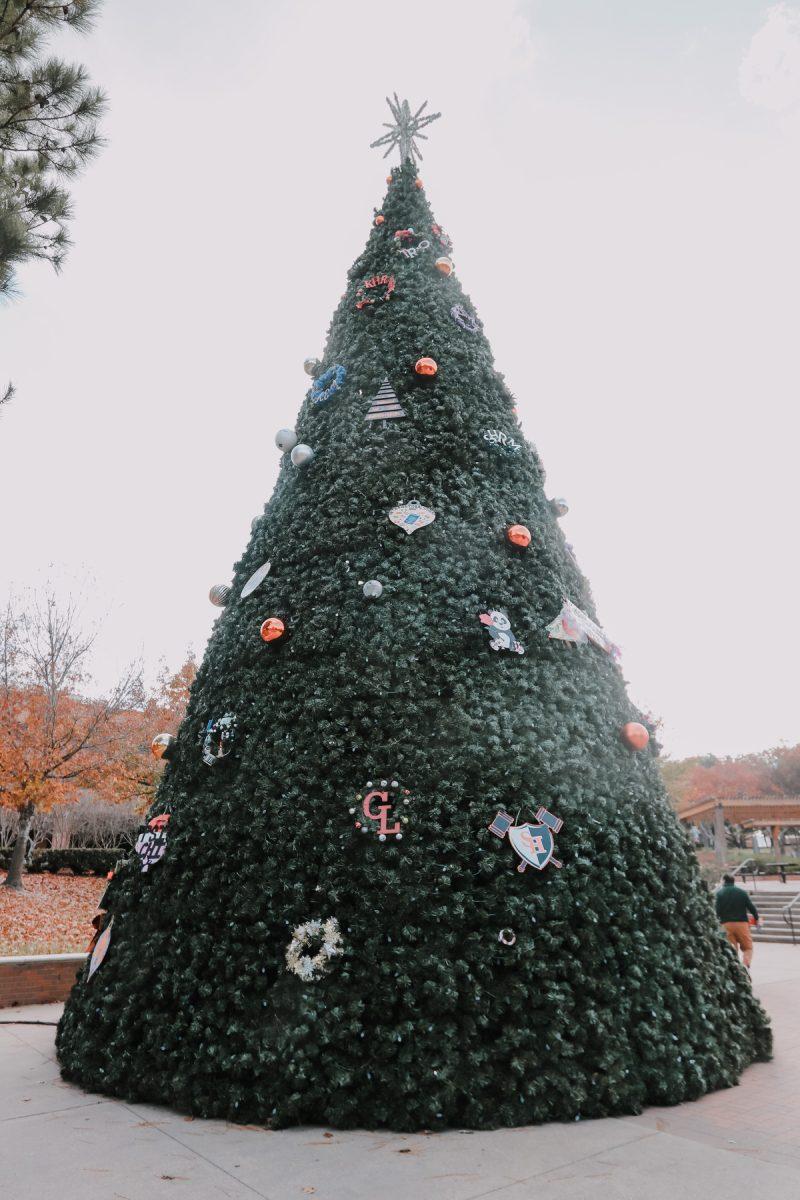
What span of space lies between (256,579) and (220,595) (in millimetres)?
568

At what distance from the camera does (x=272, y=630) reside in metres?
5.25

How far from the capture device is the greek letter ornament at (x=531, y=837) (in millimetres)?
4375

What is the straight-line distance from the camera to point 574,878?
14.5 feet

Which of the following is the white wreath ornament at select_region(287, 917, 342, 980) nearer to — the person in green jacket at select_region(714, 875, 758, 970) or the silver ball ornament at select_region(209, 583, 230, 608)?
the silver ball ornament at select_region(209, 583, 230, 608)

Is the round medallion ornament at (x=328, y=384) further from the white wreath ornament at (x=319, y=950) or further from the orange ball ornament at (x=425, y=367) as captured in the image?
the white wreath ornament at (x=319, y=950)

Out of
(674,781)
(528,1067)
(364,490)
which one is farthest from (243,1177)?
(674,781)

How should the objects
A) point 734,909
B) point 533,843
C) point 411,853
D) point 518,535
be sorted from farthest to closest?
point 734,909 < point 518,535 < point 533,843 < point 411,853

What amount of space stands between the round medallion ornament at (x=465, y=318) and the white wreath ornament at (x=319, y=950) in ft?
17.1

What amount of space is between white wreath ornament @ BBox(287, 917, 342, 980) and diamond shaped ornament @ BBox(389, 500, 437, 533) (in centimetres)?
277

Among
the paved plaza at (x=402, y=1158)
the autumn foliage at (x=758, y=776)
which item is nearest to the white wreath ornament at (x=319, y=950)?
the paved plaza at (x=402, y=1158)

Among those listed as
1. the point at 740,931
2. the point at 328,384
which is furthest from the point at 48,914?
the point at 328,384

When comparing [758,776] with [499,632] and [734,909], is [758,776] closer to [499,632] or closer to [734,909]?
[734,909]

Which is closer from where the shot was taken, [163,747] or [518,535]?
[518,535]

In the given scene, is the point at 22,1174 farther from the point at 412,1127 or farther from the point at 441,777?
the point at 441,777
